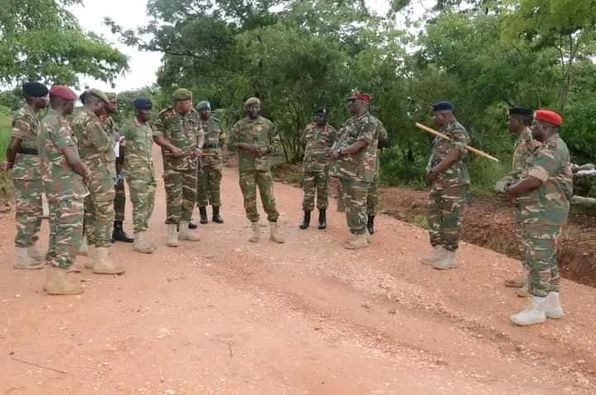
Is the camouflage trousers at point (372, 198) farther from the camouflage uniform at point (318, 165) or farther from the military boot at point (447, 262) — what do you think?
the military boot at point (447, 262)

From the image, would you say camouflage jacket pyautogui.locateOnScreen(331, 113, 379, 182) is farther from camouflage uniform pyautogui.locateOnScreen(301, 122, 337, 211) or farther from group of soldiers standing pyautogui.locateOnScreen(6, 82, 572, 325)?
camouflage uniform pyautogui.locateOnScreen(301, 122, 337, 211)

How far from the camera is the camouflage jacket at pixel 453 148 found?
636 cm

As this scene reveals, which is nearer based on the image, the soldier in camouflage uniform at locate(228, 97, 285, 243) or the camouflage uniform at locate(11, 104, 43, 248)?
the camouflage uniform at locate(11, 104, 43, 248)

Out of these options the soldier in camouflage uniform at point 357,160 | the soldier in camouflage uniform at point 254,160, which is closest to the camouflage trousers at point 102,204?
the soldier in camouflage uniform at point 254,160

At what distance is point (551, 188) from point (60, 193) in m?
4.42

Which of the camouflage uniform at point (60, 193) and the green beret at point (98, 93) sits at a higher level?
the green beret at point (98, 93)

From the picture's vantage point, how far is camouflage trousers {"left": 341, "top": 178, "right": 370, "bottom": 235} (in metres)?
7.20

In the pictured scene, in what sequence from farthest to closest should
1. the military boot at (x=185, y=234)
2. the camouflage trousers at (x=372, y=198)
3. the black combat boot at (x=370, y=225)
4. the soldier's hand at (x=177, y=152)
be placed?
1. the black combat boot at (x=370, y=225)
2. the camouflage trousers at (x=372, y=198)
3. the military boot at (x=185, y=234)
4. the soldier's hand at (x=177, y=152)

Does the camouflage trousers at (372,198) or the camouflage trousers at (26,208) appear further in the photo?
the camouflage trousers at (372,198)

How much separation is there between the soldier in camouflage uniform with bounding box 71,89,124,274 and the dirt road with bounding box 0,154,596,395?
1.04 ft

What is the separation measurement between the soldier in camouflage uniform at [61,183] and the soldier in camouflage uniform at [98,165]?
0.57 meters

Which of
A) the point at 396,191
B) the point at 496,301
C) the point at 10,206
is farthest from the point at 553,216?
the point at 10,206

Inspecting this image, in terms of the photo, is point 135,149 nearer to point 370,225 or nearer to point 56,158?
point 56,158

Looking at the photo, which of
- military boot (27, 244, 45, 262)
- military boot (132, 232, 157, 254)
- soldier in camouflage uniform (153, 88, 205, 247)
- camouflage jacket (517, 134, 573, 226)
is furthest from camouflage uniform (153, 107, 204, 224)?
camouflage jacket (517, 134, 573, 226)
